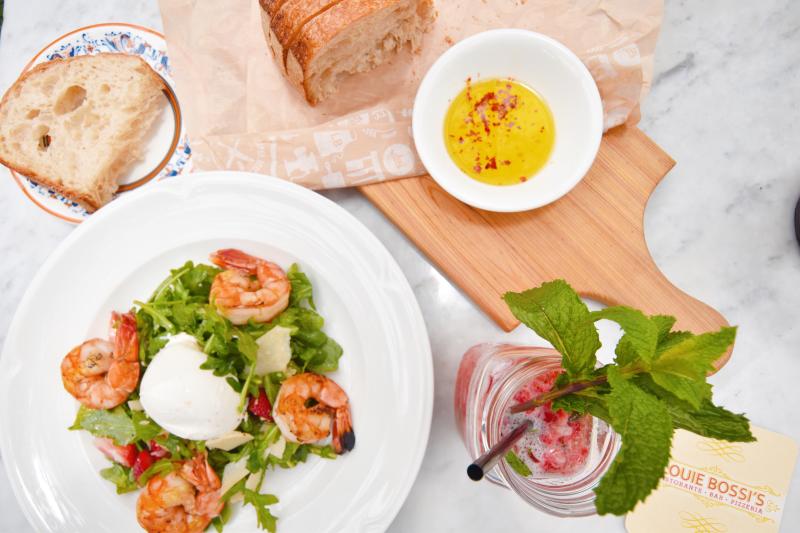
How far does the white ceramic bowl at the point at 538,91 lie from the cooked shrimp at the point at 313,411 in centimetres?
63

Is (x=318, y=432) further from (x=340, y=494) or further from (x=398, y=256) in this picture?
(x=398, y=256)

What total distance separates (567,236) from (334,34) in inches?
32.6

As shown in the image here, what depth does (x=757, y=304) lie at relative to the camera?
1778 millimetres

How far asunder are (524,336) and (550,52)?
0.79m

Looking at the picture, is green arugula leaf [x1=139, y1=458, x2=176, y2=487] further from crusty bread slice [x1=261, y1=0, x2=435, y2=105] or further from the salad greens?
crusty bread slice [x1=261, y1=0, x2=435, y2=105]

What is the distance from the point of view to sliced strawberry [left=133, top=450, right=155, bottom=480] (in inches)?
63.2

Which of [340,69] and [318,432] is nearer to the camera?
[318,432]

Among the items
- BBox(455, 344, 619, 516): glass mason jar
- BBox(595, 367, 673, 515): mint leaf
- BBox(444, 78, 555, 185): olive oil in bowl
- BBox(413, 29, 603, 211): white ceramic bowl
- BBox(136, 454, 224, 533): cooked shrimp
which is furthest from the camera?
BBox(444, 78, 555, 185): olive oil in bowl

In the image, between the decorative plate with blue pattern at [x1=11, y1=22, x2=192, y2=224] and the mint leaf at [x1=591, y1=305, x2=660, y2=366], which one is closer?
the mint leaf at [x1=591, y1=305, x2=660, y2=366]

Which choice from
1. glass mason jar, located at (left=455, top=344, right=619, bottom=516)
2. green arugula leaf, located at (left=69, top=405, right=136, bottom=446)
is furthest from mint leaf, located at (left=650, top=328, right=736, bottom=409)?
green arugula leaf, located at (left=69, top=405, right=136, bottom=446)

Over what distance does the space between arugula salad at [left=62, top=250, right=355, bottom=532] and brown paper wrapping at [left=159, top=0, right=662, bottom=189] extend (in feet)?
1.07

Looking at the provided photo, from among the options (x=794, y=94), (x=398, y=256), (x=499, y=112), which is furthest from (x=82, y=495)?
(x=794, y=94)

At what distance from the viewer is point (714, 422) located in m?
0.97

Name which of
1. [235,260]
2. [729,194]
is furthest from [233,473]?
[729,194]
